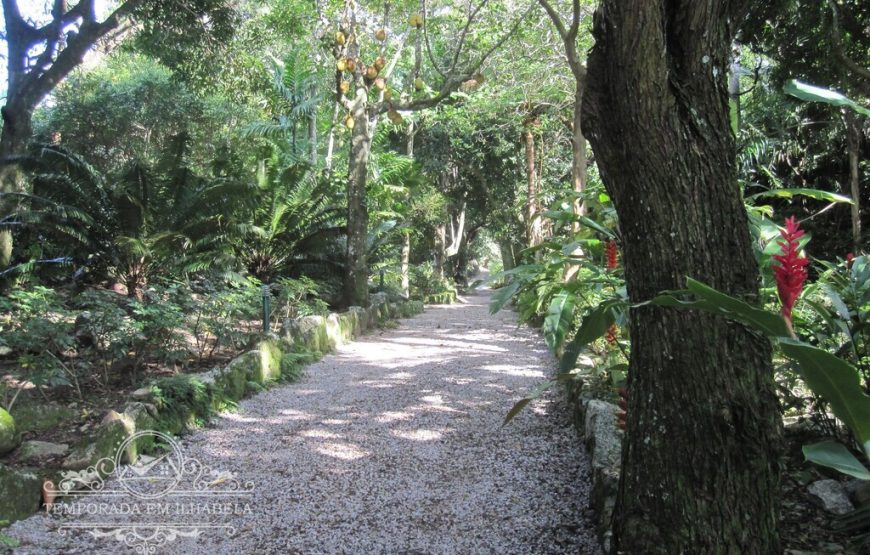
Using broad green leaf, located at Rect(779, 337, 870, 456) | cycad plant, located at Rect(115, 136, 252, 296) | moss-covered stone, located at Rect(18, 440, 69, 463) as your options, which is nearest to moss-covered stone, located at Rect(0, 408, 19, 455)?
moss-covered stone, located at Rect(18, 440, 69, 463)

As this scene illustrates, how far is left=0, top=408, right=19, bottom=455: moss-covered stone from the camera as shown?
2.90 meters

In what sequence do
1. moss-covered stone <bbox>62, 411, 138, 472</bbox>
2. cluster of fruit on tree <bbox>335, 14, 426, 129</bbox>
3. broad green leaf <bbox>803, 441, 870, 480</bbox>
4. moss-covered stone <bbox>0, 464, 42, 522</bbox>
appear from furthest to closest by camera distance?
1. cluster of fruit on tree <bbox>335, 14, 426, 129</bbox>
2. moss-covered stone <bbox>62, 411, 138, 472</bbox>
3. moss-covered stone <bbox>0, 464, 42, 522</bbox>
4. broad green leaf <bbox>803, 441, 870, 480</bbox>

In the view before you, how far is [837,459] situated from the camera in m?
1.18

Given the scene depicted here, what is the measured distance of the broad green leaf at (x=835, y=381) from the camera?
1035 millimetres

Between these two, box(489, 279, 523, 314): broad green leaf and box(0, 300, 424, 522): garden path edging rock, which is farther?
box(0, 300, 424, 522): garden path edging rock

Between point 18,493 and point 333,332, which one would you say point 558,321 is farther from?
point 333,332

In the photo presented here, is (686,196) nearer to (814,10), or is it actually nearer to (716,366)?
(716,366)

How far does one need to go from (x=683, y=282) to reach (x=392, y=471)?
214cm

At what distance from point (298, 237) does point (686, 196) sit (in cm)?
796

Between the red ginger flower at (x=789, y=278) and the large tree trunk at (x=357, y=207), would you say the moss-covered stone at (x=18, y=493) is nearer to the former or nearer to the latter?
the red ginger flower at (x=789, y=278)

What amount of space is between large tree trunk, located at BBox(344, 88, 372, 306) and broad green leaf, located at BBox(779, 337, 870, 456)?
8.23m

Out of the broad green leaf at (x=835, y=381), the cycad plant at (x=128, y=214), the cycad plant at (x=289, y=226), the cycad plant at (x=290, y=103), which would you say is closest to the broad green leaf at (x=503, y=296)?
the broad green leaf at (x=835, y=381)

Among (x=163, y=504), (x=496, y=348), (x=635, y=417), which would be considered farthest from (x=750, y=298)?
(x=496, y=348)

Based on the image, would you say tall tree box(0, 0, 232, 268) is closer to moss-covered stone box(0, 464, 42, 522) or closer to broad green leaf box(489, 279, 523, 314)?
moss-covered stone box(0, 464, 42, 522)
